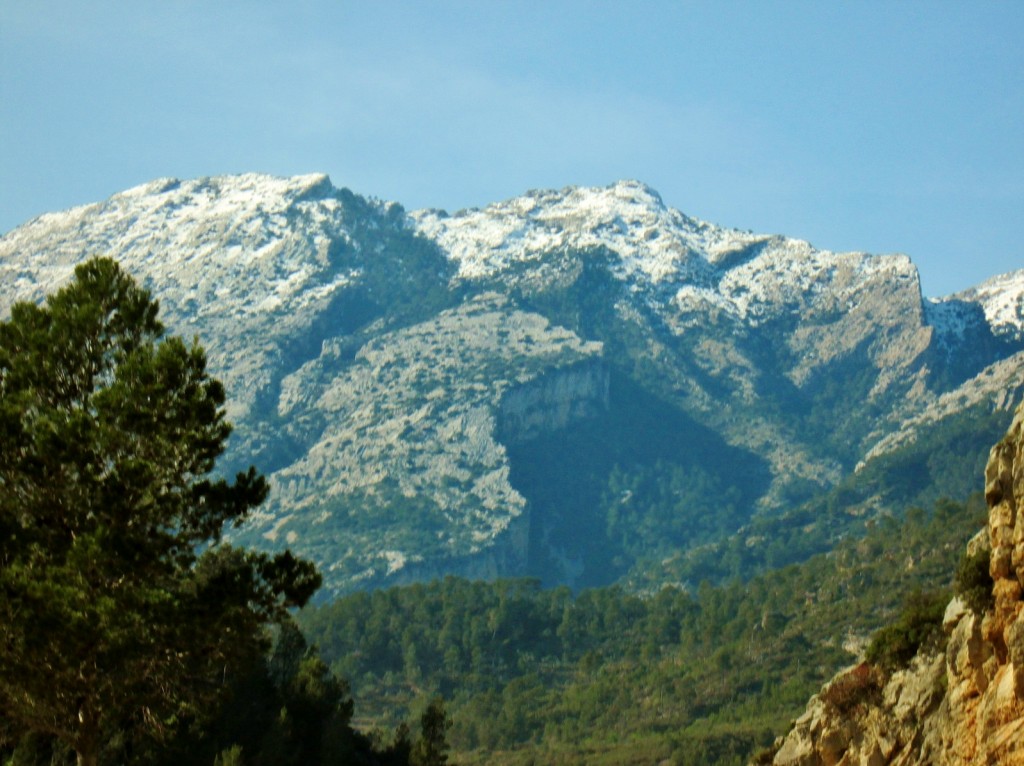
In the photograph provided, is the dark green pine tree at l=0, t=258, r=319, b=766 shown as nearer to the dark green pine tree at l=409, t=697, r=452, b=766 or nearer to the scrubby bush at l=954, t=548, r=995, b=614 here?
the scrubby bush at l=954, t=548, r=995, b=614

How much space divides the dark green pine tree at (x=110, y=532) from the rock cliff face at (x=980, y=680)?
18.4 meters

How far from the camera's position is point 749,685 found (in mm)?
170500

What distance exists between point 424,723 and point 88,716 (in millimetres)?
72593

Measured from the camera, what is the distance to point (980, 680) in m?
33.9

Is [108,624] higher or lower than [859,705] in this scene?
higher

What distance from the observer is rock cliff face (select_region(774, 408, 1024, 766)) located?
31203 millimetres

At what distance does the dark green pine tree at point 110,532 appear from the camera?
32000 mm

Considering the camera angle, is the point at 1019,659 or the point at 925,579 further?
the point at 925,579

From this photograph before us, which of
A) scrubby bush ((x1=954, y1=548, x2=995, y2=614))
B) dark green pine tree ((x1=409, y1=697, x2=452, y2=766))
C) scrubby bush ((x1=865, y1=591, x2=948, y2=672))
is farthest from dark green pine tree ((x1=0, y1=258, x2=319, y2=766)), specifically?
dark green pine tree ((x1=409, y1=697, x2=452, y2=766))

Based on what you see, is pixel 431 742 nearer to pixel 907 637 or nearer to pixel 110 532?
pixel 907 637

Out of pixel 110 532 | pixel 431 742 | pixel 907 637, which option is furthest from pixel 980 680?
pixel 431 742

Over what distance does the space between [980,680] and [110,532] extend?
23.1 m

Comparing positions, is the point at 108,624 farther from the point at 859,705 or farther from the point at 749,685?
the point at 749,685

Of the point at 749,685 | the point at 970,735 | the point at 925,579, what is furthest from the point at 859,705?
the point at 925,579
